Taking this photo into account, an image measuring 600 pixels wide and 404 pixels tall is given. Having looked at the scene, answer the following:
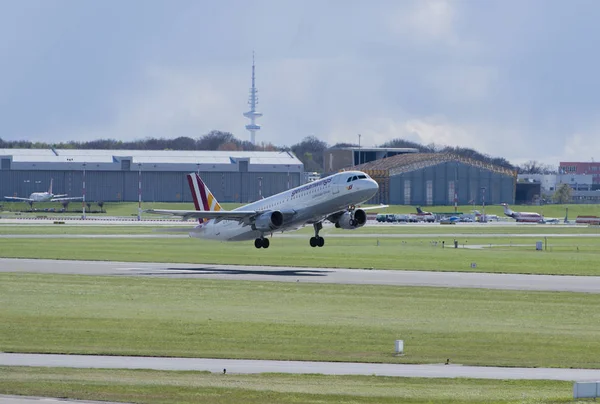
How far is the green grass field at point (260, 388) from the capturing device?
24531mm

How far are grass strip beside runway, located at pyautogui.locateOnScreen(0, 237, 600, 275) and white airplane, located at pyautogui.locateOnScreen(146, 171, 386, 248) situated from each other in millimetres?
2628

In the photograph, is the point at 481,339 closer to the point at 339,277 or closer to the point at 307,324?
the point at 307,324

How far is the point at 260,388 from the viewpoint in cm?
2586

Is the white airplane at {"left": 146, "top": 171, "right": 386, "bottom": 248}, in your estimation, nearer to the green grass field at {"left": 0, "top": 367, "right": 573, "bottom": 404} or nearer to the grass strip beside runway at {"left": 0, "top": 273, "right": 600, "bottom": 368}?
the grass strip beside runway at {"left": 0, "top": 273, "right": 600, "bottom": 368}

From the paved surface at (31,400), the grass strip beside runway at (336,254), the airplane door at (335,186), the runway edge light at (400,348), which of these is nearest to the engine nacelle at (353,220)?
the airplane door at (335,186)

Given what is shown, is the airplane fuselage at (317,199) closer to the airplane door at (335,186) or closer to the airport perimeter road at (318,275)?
the airplane door at (335,186)

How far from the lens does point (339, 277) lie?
205 ft

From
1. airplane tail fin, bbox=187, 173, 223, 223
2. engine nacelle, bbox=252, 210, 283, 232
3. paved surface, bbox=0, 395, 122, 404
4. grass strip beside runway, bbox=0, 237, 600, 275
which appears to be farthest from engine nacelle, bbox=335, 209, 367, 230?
paved surface, bbox=0, 395, 122, 404

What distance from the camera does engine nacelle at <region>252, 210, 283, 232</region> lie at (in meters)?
71.2

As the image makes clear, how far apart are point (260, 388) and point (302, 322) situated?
1434cm

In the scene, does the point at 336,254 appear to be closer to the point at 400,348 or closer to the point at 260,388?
the point at 400,348

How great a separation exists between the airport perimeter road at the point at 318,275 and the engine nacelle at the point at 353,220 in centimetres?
320

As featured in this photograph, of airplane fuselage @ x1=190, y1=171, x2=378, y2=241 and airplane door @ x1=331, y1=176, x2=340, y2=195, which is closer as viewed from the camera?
airplane fuselage @ x1=190, y1=171, x2=378, y2=241

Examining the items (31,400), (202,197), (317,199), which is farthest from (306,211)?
(31,400)
